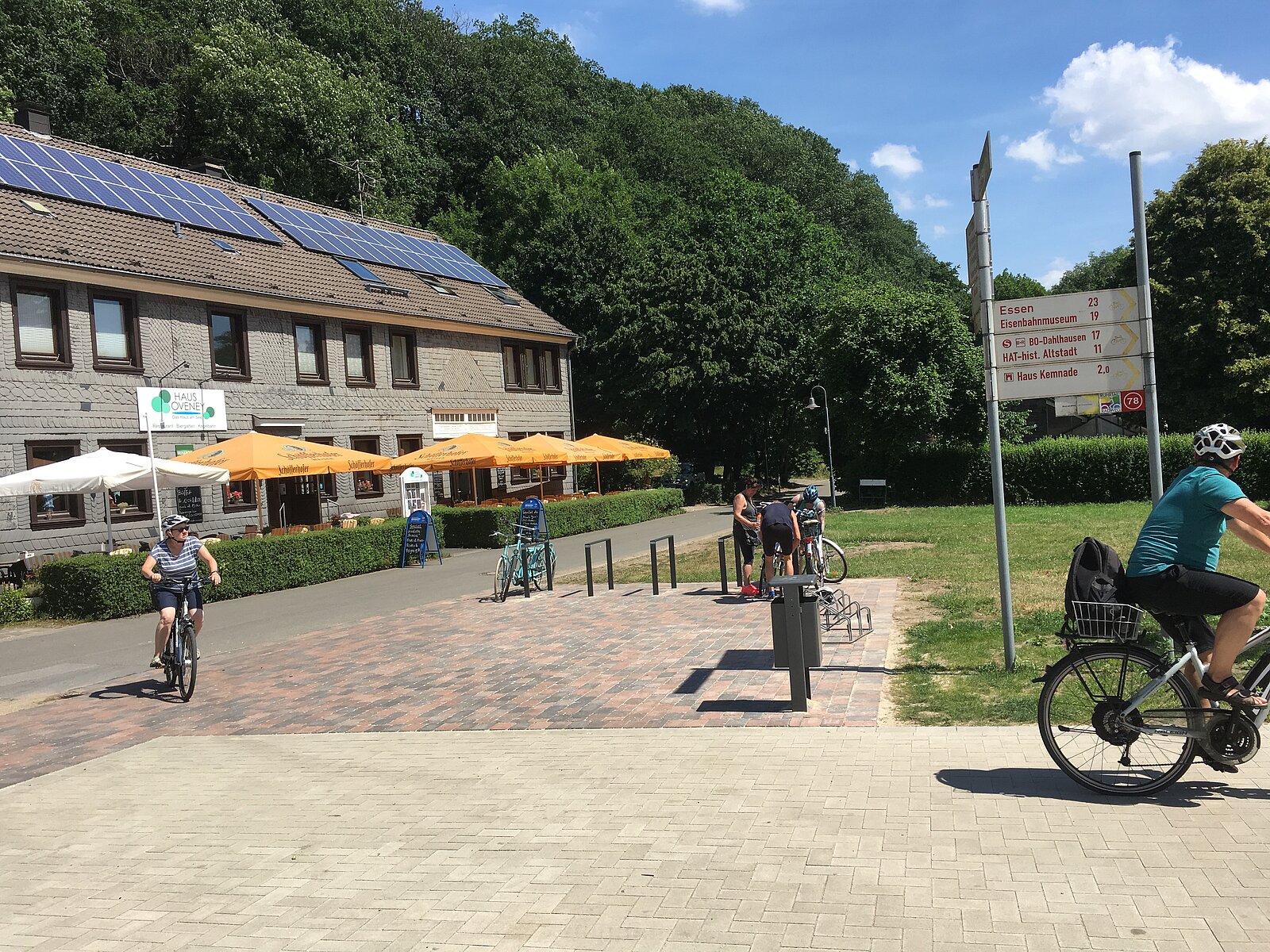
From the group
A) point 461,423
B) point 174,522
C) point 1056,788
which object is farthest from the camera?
point 461,423

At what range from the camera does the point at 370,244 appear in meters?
30.6

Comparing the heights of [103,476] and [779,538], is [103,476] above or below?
above

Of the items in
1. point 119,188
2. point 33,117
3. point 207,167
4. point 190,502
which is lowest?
point 190,502

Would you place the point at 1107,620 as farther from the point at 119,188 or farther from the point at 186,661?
the point at 119,188

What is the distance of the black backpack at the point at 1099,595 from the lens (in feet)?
16.8

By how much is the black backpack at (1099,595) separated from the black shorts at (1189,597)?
9 centimetres

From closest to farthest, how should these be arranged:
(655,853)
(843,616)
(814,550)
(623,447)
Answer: (655,853) → (843,616) → (814,550) → (623,447)

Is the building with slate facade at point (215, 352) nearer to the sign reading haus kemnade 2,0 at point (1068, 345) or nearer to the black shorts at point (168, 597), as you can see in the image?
the black shorts at point (168, 597)

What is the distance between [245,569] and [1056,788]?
48.5ft

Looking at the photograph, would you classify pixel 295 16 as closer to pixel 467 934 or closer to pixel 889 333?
pixel 889 333

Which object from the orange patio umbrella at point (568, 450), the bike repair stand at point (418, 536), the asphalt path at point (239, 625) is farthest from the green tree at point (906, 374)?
the bike repair stand at point (418, 536)

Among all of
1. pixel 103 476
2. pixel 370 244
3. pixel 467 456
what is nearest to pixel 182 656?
pixel 103 476

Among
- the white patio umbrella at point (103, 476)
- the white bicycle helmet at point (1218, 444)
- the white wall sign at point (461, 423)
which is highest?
the white wall sign at point (461, 423)

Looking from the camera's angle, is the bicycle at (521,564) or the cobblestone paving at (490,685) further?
the bicycle at (521,564)
